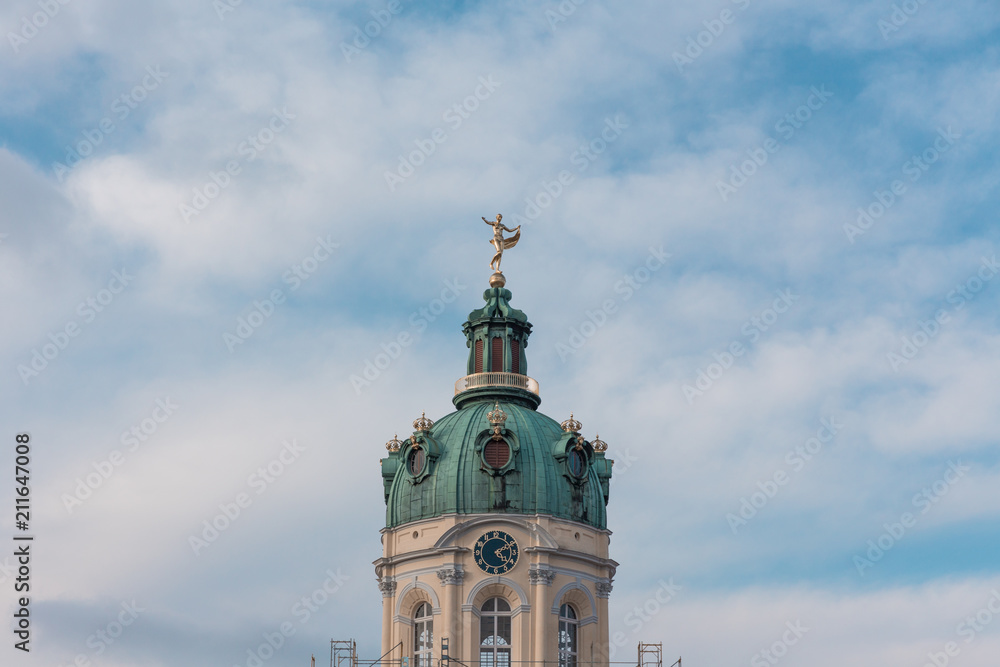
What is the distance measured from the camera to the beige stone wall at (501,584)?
313ft

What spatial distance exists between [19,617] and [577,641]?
36321 millimetres

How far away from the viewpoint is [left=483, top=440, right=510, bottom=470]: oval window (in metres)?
99.2

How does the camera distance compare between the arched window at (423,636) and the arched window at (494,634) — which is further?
the arched window at (423,636)

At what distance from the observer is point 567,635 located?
9800 centimetres

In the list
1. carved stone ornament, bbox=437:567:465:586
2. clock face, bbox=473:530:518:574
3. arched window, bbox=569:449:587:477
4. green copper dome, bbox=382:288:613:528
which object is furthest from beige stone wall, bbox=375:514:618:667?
arched window, bbox=569:449:587:477

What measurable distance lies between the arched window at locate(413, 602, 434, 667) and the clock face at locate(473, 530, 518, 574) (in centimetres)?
476

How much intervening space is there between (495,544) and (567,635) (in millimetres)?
7375

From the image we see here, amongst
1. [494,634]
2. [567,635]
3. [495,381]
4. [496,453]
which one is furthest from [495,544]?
[495,381]

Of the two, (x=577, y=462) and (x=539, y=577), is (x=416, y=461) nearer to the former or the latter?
(x=577, y=462)

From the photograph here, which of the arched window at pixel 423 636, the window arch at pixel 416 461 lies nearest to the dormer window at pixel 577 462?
the window arch at pixel 416 461

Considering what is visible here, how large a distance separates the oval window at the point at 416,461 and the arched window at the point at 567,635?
12562 mm

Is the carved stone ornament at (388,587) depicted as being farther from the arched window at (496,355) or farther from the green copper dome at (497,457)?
the arched window at (496,355)

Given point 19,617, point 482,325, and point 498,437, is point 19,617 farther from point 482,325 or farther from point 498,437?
point 482,325

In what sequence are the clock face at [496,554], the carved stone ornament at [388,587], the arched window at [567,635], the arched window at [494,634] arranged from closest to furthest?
the arched window at [494,634], the clock face at [496,554], the arched window at [567,635], the carved stone ornament at [388,587]
